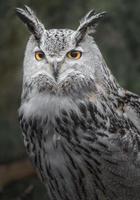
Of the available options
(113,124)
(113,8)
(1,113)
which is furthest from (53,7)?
(113,124)

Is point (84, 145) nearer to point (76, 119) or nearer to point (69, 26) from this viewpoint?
point (76, 119)

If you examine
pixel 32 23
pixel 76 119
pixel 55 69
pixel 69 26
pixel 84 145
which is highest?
pixel 32 23

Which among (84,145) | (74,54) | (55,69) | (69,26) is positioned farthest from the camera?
(69,26)

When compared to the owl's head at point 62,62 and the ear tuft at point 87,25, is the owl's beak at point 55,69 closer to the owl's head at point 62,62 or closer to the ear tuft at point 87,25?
the owl's head at point 62,62

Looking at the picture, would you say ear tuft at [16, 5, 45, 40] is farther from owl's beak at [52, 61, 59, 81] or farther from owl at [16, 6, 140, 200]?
owl's beak at [52, 61, 59, 81]

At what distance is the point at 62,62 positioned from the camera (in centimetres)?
611

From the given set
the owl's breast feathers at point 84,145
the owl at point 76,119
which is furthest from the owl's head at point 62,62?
the owl's breast feathers at point 84,145

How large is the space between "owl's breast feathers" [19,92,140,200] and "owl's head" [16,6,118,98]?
11 cm

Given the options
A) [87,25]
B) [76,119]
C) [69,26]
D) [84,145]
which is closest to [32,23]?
[87,25]

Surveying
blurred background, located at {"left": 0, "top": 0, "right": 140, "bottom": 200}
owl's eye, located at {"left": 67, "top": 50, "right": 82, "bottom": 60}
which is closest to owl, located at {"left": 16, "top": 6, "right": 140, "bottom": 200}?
owl's eye, located at {"left": 67, "top": 50, "right": 82, "bottom": 60}

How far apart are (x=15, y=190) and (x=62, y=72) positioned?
2606mm

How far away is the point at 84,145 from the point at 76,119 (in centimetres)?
18

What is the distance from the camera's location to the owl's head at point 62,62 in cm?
613

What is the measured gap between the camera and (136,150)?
651 cm
